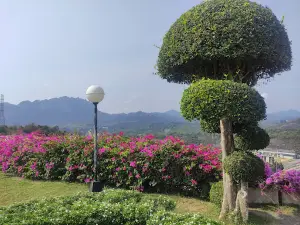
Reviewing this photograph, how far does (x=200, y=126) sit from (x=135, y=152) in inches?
91.5

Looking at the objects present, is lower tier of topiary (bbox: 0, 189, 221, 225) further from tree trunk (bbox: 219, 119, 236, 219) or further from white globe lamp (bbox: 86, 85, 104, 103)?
white globe lamp (bbox: 86, 85, 104, 103)

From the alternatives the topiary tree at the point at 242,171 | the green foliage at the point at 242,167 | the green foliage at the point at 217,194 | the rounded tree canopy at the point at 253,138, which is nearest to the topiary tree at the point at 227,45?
the rounded tree canopy at the point at 253,138

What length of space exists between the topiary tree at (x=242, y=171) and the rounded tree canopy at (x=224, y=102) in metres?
0.71

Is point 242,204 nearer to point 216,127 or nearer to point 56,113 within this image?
point 216,127

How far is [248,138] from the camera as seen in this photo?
4969 millimetres

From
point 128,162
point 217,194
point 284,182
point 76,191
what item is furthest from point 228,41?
point 76,191

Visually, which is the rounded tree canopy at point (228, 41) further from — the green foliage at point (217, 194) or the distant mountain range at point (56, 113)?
the distant mountain range at point (56, 113)

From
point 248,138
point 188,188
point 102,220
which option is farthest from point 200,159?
point 102,220

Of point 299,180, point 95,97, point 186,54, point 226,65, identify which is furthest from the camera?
point 95,97

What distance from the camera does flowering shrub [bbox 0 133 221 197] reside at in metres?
6.54

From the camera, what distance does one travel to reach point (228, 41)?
14.0 feet

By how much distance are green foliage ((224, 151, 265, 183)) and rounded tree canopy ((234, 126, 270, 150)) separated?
0.45 meters

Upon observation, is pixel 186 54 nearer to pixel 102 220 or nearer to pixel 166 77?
pixel 166 77

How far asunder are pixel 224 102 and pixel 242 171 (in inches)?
47.9
